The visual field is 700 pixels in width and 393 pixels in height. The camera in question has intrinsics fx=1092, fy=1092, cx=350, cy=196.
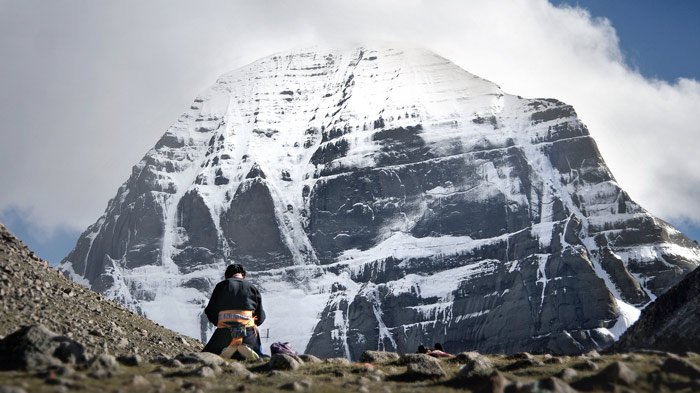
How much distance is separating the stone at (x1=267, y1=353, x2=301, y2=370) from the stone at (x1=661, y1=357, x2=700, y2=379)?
10.0 meters

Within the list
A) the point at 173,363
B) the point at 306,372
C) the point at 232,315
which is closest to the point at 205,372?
the point at 173,363

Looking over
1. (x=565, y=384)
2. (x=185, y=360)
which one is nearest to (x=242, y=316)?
(x=185, y=360)

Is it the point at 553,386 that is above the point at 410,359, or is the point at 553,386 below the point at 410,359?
below

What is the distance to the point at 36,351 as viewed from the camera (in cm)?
2709

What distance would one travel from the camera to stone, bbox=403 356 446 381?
28.4m

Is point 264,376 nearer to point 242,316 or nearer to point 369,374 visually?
point 369,374

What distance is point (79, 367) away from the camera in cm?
2675

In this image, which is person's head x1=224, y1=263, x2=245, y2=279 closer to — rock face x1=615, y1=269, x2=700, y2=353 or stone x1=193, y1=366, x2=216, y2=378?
stone x1=193, y1=366, x2=216, y2=378

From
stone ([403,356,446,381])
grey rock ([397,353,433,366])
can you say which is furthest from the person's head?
stone ([403,356,446,381])

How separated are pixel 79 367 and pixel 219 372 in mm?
3641

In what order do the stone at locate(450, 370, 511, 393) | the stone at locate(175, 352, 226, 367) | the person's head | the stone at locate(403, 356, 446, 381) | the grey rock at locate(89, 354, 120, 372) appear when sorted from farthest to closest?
the person's head < the stone at locate(175, 352, 226, 367) < the stone at locate(403, 356, 446, 381) < the grey rock at locate(89, 354, 120, 372) < the stone at locate(450, 370, 511, 393)

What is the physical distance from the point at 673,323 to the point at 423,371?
23.9 meters

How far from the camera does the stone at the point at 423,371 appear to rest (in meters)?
28.4

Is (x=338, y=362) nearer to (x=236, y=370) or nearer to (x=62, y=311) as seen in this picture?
(x=236, y=370)
